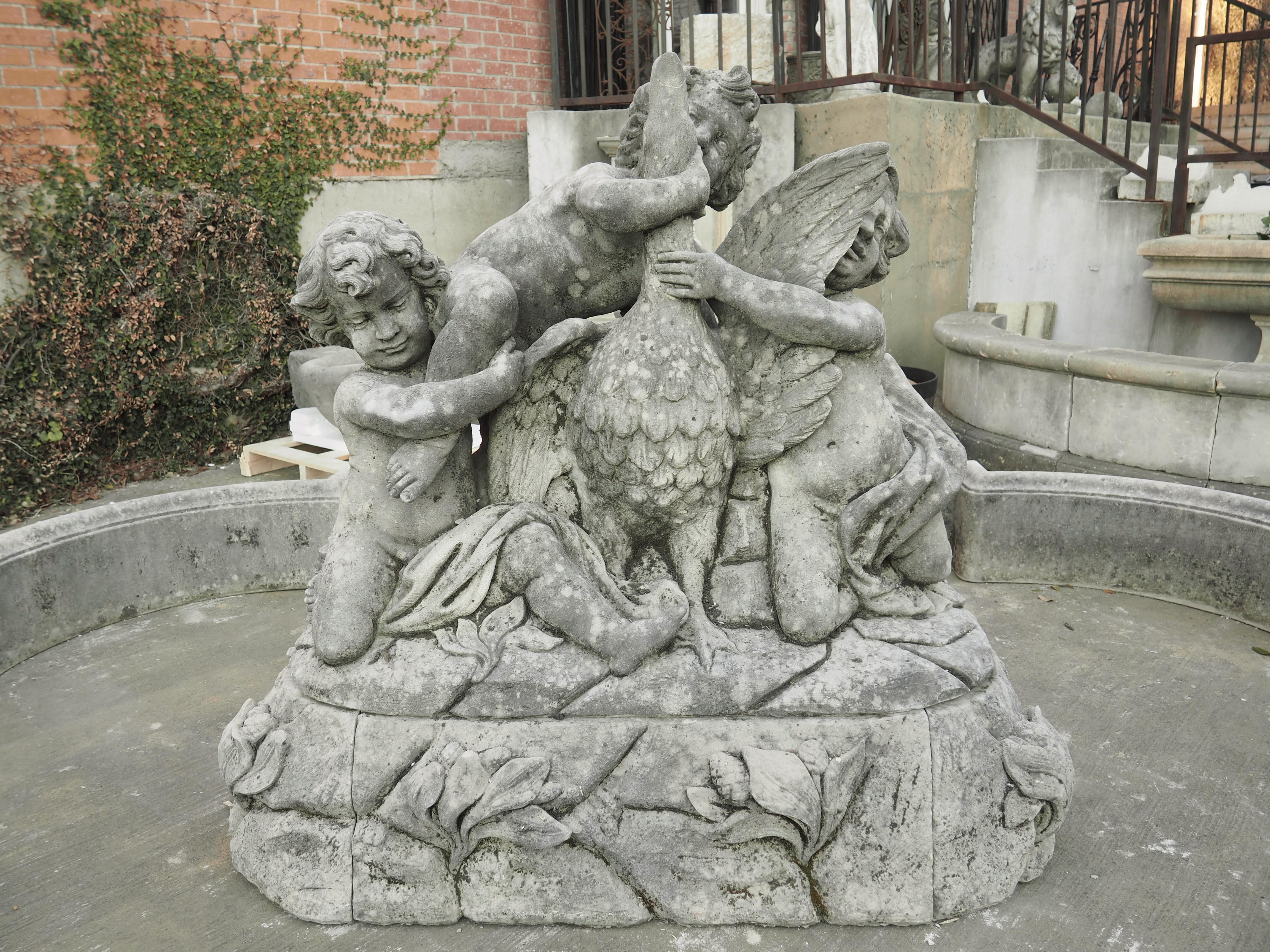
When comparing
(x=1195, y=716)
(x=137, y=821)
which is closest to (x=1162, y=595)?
(x=1195, y=716)

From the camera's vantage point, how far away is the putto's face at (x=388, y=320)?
241cm

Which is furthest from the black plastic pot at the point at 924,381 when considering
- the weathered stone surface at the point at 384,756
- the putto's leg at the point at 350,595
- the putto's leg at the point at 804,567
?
the weathered stone surface at the point at 384,756

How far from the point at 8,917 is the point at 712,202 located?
2516 millimetres

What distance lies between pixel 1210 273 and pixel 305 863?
207 inches

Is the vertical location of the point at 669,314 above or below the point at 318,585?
above

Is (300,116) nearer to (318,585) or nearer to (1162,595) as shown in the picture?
(318,585)

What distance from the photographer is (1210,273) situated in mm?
5312

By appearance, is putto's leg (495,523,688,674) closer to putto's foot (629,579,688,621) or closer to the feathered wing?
putto's foot (629,579,688,621)

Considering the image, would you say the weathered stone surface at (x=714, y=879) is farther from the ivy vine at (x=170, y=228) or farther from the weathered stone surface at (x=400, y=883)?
the ivy vine at (x=170, y=228)

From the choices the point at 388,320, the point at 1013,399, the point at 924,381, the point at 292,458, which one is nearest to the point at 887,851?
the point at 388,320

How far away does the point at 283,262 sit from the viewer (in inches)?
266

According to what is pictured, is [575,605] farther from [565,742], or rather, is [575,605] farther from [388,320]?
[388,320]

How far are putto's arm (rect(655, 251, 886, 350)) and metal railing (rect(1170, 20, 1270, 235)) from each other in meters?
4.61

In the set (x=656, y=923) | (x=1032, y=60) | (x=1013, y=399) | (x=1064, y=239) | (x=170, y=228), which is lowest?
(x=656, y=923)
